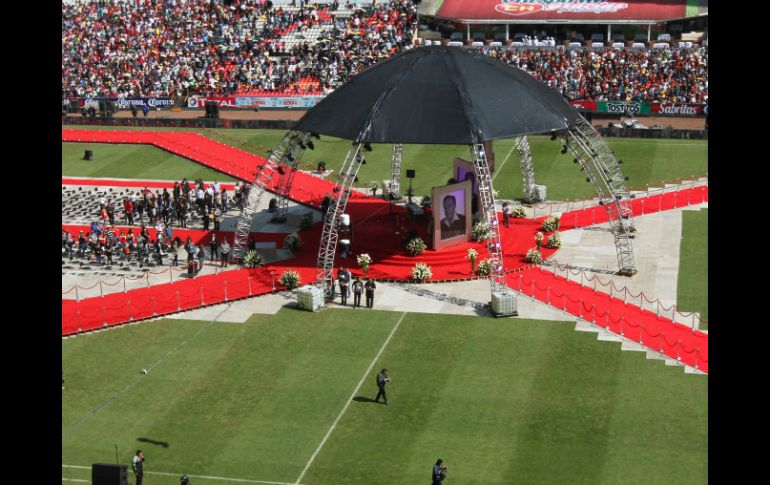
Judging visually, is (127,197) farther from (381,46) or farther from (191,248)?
(381,46)

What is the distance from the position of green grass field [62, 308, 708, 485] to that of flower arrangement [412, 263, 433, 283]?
447 cm

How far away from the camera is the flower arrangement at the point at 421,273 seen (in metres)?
54.8

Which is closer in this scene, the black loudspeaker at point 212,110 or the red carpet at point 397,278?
the red carpet at point 397,278

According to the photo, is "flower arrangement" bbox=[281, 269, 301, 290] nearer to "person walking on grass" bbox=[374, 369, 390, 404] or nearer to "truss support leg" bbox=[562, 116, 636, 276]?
"person walking on grass" bbox=[374, 369, 390, 404]

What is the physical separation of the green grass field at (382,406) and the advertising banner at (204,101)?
45.5 meters

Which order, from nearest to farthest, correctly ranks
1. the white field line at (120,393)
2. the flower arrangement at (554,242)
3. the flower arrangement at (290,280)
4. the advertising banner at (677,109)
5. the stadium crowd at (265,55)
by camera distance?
the white field line at (120,393), the flower arrangement at (290,280), the flower arrangement at (554,242), the advertising banner at (677,109), the stadium crowd at (265,55)

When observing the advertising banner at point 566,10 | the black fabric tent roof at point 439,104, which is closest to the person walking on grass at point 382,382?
the black fabric tent roof at point 439,104

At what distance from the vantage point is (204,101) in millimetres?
93250

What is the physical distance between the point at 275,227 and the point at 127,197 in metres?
10.4

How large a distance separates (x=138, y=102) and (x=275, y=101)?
1160cm

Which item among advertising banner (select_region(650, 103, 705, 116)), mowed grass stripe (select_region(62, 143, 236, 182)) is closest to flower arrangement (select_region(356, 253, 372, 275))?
mowed grass stripe (select_region(62, 143, 236, 182))

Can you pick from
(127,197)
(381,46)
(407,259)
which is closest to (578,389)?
(407,259)

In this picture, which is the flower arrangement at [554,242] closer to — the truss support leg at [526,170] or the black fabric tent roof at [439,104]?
the black fabric tent roof at [439,104]
